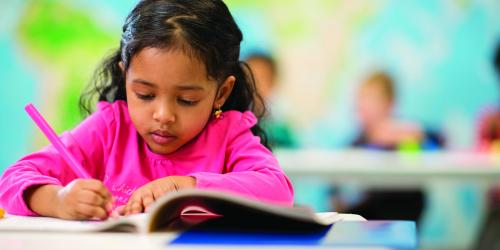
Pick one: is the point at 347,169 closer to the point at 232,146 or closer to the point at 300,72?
the point at 300,72

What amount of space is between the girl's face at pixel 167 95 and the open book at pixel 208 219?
0.86 feet

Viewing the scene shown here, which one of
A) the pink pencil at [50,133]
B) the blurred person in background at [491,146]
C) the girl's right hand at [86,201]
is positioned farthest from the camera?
the blurred person in background at [491,146]

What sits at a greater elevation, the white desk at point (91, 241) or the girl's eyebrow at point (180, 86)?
the girl's eyebrow at point (180, 86)

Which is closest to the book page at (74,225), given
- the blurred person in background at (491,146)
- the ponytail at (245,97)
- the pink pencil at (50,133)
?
the pink pencil at (50,133)

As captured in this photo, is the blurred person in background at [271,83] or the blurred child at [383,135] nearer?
the blurred child at [383,135]

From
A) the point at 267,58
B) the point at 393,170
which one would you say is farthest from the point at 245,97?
the point at 267,58

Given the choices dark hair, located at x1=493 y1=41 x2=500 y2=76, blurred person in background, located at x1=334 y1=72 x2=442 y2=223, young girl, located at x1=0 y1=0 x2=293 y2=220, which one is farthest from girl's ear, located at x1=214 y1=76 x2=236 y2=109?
dark hair, located at x1=493 y1=41 x2=500 y2=76

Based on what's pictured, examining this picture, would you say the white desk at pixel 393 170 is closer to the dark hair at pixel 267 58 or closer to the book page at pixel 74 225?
the dark hair at pixel 267 58

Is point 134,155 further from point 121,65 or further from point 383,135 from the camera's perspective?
point 383,135

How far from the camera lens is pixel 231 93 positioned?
1434mm

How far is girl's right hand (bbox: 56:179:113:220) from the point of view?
97 cm

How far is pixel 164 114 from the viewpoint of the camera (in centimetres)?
119

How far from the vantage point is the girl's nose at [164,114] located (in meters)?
1.19

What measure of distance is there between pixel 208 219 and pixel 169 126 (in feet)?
0.89
